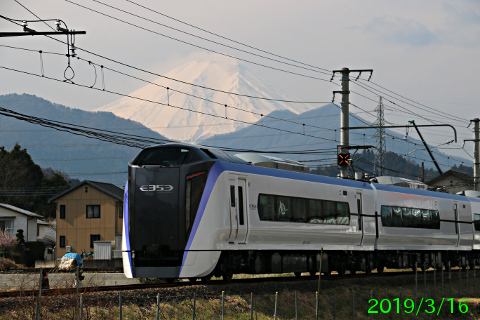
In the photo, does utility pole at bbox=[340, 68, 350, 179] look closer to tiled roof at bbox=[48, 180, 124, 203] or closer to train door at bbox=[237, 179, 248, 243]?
train door at bbox=[237, 179, 248, 243]

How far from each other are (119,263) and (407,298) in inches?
1220

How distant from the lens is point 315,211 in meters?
24.9

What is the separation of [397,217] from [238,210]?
42.4ft

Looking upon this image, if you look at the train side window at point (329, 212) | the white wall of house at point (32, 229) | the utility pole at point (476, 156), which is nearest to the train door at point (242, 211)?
the train side window at point (329, 212)

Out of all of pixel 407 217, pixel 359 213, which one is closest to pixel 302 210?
pixel 359 213

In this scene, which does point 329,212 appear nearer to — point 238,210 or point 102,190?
point 238,210

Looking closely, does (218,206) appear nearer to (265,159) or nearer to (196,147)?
(196,147)

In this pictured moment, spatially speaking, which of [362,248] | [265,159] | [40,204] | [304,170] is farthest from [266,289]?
[40,204]

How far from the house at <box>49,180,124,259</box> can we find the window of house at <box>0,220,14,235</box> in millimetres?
5568

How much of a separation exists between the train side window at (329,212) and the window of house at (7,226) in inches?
2258

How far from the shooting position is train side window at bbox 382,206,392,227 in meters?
30.2

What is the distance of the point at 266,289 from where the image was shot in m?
21.0

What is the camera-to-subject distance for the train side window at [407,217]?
31.9 meters

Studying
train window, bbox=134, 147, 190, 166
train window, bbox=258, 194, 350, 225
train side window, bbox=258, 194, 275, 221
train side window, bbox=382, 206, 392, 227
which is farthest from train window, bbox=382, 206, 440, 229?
train window, bbox=134, 147, 190, 166
